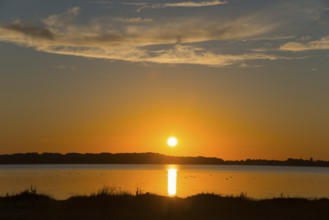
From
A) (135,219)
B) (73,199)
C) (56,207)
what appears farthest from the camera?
(73,199)

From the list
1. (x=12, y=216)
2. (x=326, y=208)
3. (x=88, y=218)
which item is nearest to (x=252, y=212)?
(x=326, y=208)

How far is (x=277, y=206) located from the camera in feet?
97.8

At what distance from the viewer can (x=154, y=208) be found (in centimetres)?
2639

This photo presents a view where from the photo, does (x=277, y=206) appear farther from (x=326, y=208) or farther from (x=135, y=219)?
(x=135, y=219)

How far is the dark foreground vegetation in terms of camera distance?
24594 mm

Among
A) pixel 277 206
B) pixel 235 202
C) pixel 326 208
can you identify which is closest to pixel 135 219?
pixel 235 202

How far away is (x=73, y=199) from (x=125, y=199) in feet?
10.1

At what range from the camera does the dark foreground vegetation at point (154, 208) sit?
80.7 feet

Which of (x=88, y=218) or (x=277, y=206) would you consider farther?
(x=277, y=206)

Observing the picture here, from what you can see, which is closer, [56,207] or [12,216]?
[12,216]

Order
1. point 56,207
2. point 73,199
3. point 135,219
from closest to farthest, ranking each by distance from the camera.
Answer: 1. point 135,219
2. point 56,207
3. point 73,199

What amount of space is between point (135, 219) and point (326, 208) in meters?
12.0

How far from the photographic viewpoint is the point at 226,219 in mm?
24125

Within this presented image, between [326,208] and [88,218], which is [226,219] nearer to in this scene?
[88,218]
